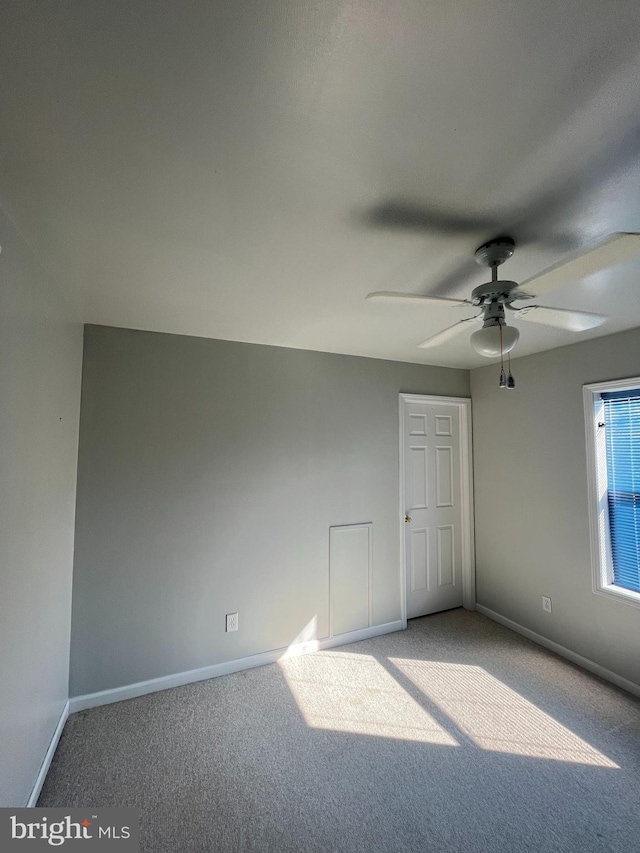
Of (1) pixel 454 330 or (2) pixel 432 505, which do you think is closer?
(1) pixel 454 330

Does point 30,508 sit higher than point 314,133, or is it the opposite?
point 314,133

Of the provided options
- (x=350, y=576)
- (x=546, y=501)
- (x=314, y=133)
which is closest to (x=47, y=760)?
(x=350, y=576)

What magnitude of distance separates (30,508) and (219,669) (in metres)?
1.81

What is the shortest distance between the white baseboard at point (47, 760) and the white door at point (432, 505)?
8.54 ft

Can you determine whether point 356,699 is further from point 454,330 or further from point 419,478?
point 454,330

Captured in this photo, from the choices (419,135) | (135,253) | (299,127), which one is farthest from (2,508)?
(419,135)

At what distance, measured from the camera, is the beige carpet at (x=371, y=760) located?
4.96 ft

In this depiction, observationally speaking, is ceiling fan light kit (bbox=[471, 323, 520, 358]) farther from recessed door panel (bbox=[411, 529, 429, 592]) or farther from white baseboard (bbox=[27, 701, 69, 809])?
white baseboard (bbox=[27, 701, 69, 809])

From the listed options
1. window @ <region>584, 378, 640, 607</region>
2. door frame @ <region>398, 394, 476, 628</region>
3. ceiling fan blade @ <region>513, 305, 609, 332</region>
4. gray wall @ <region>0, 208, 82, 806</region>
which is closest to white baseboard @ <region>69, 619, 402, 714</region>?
gray wall @ <region>0, 208, 82, 806</region>

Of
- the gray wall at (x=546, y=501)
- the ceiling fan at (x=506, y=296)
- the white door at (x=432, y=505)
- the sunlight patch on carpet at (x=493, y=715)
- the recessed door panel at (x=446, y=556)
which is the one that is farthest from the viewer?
the recessed door panel at (x=446, y=556)

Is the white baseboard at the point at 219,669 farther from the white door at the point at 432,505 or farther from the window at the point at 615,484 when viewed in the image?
the window at the point at 615,484

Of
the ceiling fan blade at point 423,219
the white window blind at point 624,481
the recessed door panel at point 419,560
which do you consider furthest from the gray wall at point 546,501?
the ceiling fan blade at point 423,219

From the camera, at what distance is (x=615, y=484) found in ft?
8.44

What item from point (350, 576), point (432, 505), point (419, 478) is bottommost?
point (350, 576)
